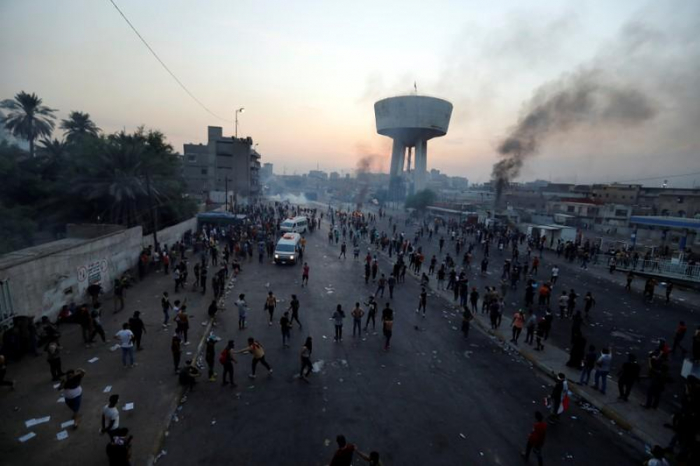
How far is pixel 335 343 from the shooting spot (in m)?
11.5

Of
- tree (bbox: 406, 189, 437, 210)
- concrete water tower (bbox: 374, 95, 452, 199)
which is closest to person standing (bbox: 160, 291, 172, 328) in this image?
tree (bbox: 406, 189, 437, 210)

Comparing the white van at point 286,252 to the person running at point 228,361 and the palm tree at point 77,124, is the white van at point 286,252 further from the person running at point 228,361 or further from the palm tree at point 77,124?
the palm tree at point 77,124

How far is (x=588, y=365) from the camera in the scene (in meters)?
9.34

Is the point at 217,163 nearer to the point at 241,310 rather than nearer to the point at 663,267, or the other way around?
the point at 241,310

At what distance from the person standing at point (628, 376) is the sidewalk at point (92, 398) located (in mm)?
10616

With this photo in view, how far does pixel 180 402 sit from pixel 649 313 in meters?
19.6

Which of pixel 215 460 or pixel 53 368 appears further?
A: pixel 53 368

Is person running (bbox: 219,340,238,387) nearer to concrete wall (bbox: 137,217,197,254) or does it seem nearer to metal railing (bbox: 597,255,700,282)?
concrete wall (bbox: 137,217,197,254)

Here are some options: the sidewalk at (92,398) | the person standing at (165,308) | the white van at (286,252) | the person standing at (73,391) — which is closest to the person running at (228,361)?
the sidewalk at (92,398)

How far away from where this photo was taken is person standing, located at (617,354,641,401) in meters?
8.57

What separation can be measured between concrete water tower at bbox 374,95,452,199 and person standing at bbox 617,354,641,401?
80.9 m

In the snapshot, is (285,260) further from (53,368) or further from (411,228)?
(411,228)

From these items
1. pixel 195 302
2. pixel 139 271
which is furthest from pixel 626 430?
pixel 139 271

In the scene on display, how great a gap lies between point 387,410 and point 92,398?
663cm
